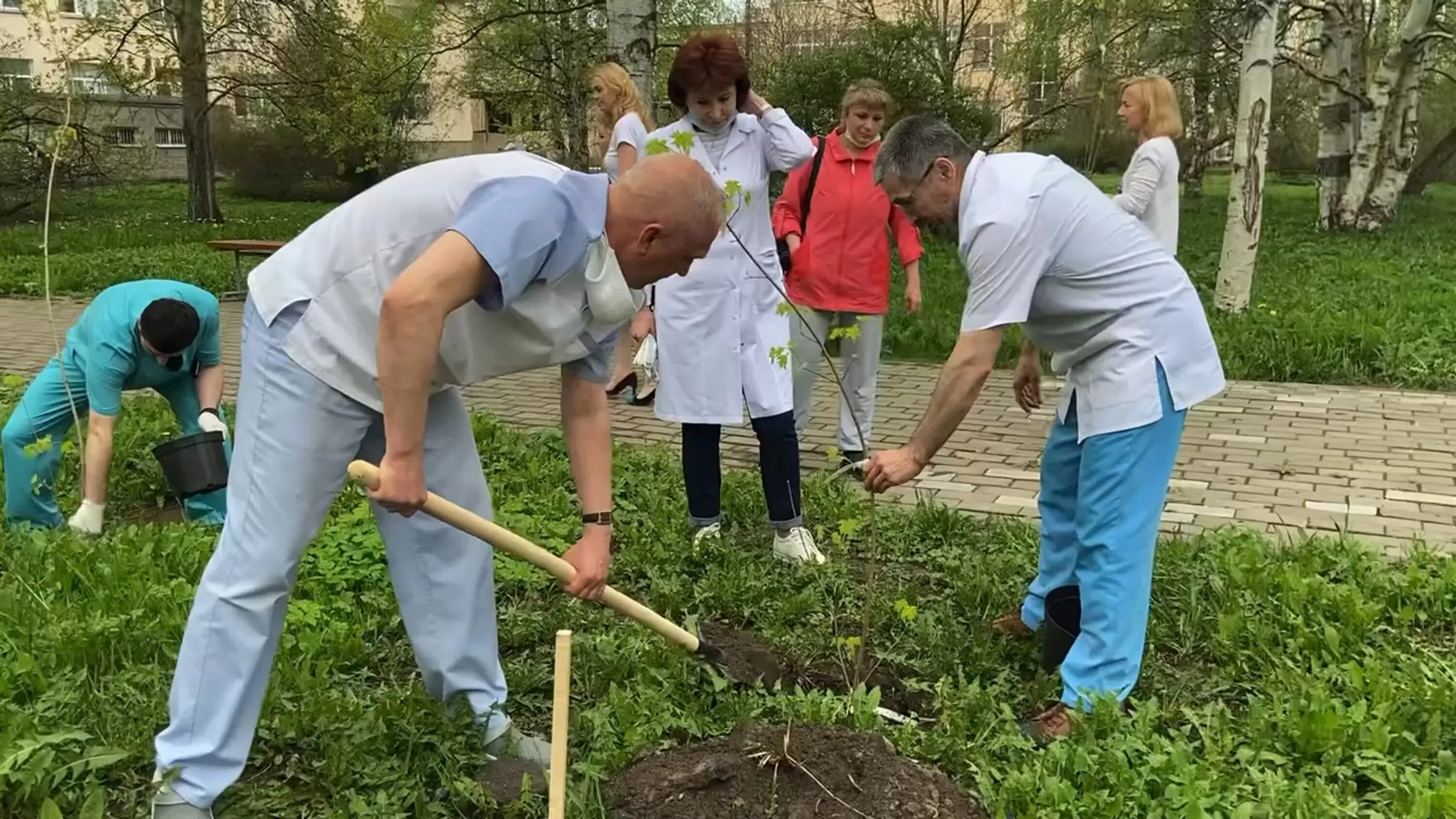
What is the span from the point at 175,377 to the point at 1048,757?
384 cm

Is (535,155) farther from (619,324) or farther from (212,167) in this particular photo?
(212,167)

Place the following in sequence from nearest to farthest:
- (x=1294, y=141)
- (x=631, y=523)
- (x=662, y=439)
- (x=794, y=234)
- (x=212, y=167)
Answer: (x=631, y=523), (x=794, y=234), (x=662, y=439), (x=212, y=167), (x=1294, y=141)

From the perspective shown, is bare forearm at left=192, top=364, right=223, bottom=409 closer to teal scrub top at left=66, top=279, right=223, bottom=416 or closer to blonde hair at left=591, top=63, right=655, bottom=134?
teal scrub top at left=66, top=279, right=223, bottom=416

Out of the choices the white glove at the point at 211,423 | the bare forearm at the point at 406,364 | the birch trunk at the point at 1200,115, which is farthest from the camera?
the birch trunk at the point at 1200,115

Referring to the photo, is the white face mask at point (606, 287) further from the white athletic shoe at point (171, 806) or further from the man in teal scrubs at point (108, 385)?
the man in teal scrubs at point (108, 385)

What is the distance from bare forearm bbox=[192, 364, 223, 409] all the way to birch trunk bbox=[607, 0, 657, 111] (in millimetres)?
3169

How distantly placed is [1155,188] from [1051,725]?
14.1 feet

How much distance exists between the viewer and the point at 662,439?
649 cm

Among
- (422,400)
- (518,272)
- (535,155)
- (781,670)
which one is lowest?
(781,670)

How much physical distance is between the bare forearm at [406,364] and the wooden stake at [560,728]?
50 cm

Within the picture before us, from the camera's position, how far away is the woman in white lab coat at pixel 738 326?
14.4 feet

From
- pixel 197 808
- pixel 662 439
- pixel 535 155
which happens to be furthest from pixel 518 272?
pixel 662 439

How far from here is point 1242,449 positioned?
6113 mm

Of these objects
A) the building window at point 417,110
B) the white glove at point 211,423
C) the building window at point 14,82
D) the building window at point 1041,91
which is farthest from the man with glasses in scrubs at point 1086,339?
the building window at point 417,110
